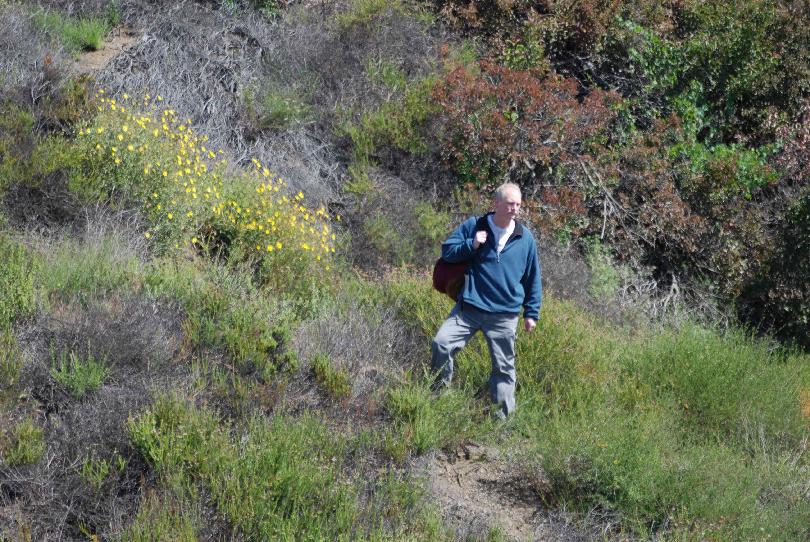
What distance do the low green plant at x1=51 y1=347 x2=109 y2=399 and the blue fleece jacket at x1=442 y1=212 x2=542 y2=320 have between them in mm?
2496

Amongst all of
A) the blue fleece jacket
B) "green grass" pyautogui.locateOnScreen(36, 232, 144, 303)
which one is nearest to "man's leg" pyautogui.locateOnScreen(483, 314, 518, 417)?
the blue fleece jacket

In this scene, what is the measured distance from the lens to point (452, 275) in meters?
6.71

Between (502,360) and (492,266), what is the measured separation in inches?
27.9

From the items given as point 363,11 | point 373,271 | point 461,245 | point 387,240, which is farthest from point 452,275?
point 363,11

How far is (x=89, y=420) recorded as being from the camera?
5.64 meters

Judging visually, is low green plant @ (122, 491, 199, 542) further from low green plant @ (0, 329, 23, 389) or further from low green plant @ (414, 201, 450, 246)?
low green plant @ (414, 201, 450, 246)

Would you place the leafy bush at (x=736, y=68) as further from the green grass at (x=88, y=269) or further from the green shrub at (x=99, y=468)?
the green shrub at (x=99, y=468)

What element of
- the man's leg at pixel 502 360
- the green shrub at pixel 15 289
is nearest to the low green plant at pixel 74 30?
the green shrub at pixel 15 289

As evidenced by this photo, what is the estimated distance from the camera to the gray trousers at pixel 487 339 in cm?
661

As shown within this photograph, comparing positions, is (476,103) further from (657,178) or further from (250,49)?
(250,49)

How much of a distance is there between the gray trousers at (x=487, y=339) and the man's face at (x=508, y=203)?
0.72 meters

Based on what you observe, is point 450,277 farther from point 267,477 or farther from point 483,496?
point 267,477

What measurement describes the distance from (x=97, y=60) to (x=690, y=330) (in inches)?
287

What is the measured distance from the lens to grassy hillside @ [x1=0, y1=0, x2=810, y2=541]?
18.4 ft
